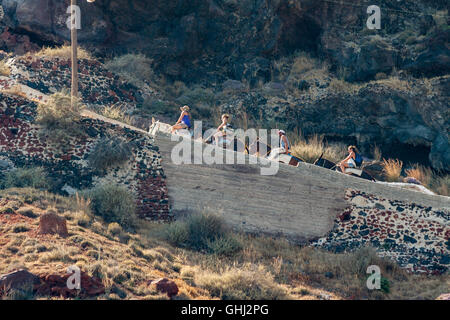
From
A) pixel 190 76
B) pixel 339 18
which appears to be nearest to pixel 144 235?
pixel 190 76

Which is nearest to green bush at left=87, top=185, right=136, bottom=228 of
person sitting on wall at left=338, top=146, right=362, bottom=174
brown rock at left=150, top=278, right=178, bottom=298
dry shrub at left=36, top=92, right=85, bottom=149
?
dry shrub at left=36, top=92, right=85, bottom=149

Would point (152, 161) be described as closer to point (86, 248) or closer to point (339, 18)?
point (86, 248)

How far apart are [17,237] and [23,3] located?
53.5 ft

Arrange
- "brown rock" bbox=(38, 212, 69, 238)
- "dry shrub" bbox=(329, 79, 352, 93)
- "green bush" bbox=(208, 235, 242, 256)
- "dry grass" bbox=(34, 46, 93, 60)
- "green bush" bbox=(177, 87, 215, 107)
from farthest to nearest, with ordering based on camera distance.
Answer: "green bush" bbox=(177, 87, 215, 107)
"dry shrub" bbox=(329, 79, 352, 93)
"dry grass" bbox=(34, 46, 93, 60)
"green bush" bbox=(208, 235, 242, 256)
"brown rock" bbox=(38, 212, 69, 238)

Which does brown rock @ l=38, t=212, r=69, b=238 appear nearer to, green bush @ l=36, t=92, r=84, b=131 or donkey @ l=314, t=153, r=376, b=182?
green bush @ l=36, t=92, r=84, b=131

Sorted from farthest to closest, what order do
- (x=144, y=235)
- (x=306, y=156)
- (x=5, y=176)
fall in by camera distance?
1. (x=306, y=156)
2. (x=5, y=176)
3. (x=144, y=235)

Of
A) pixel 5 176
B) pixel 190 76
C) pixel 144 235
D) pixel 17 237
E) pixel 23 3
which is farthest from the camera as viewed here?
pixel 190 76

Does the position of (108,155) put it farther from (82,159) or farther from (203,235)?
(203,235)

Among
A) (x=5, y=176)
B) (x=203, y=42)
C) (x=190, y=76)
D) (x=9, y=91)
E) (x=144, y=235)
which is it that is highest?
(x=203, y=42)

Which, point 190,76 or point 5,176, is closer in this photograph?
point 5,176

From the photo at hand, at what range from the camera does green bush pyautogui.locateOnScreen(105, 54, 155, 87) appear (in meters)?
25.5

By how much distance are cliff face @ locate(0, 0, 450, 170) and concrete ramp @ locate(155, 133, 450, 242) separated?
25.2 ft

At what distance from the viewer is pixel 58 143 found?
1752cm

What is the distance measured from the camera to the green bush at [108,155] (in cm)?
1716
